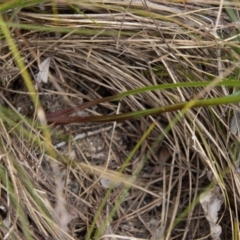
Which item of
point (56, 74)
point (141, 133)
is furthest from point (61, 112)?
point (141, 133)

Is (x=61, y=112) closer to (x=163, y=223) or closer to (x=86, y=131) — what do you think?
(x=86, y=131)

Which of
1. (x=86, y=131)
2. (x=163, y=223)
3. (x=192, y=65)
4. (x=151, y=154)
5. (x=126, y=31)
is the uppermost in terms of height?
(x=126, y=31)

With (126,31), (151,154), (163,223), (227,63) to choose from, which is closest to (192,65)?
(227,63)

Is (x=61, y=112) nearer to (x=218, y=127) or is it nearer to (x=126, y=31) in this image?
(x=126, y=31)

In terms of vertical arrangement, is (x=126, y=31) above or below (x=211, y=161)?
above

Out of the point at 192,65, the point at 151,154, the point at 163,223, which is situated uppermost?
the point at 192,65

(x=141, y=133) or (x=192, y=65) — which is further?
(x=141, y=133)
